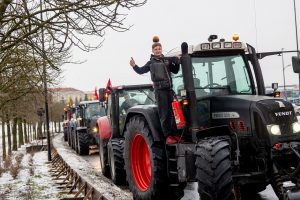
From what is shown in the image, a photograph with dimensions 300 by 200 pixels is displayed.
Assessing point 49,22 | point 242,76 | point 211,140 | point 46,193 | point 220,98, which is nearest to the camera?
point 211,140

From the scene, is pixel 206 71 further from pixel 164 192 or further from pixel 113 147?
pixel 113 147

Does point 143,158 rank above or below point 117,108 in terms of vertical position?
below

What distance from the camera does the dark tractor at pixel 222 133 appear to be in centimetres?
560

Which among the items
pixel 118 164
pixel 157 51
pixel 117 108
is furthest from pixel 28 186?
pixel 157 51

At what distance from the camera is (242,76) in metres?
7.02

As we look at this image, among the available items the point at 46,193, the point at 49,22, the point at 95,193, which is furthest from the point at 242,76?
the point at 46,193

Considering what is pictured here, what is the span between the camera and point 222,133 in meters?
6.16

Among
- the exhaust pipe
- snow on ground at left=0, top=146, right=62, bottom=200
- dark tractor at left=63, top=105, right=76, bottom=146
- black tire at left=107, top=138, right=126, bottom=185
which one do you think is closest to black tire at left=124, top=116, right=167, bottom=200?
the exhaust pipe

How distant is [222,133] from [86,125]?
1403 cm

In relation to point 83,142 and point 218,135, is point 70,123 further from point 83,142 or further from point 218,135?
point 218,135

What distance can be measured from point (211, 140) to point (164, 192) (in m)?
→ 1.59

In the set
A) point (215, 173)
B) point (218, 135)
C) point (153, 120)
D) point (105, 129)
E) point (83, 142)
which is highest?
point (153, 120)

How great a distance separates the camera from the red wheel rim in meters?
7.70

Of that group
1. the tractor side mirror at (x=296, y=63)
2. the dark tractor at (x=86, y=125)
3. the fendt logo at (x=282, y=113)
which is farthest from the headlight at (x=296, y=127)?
the dark tractor at (x=86, y=125)
